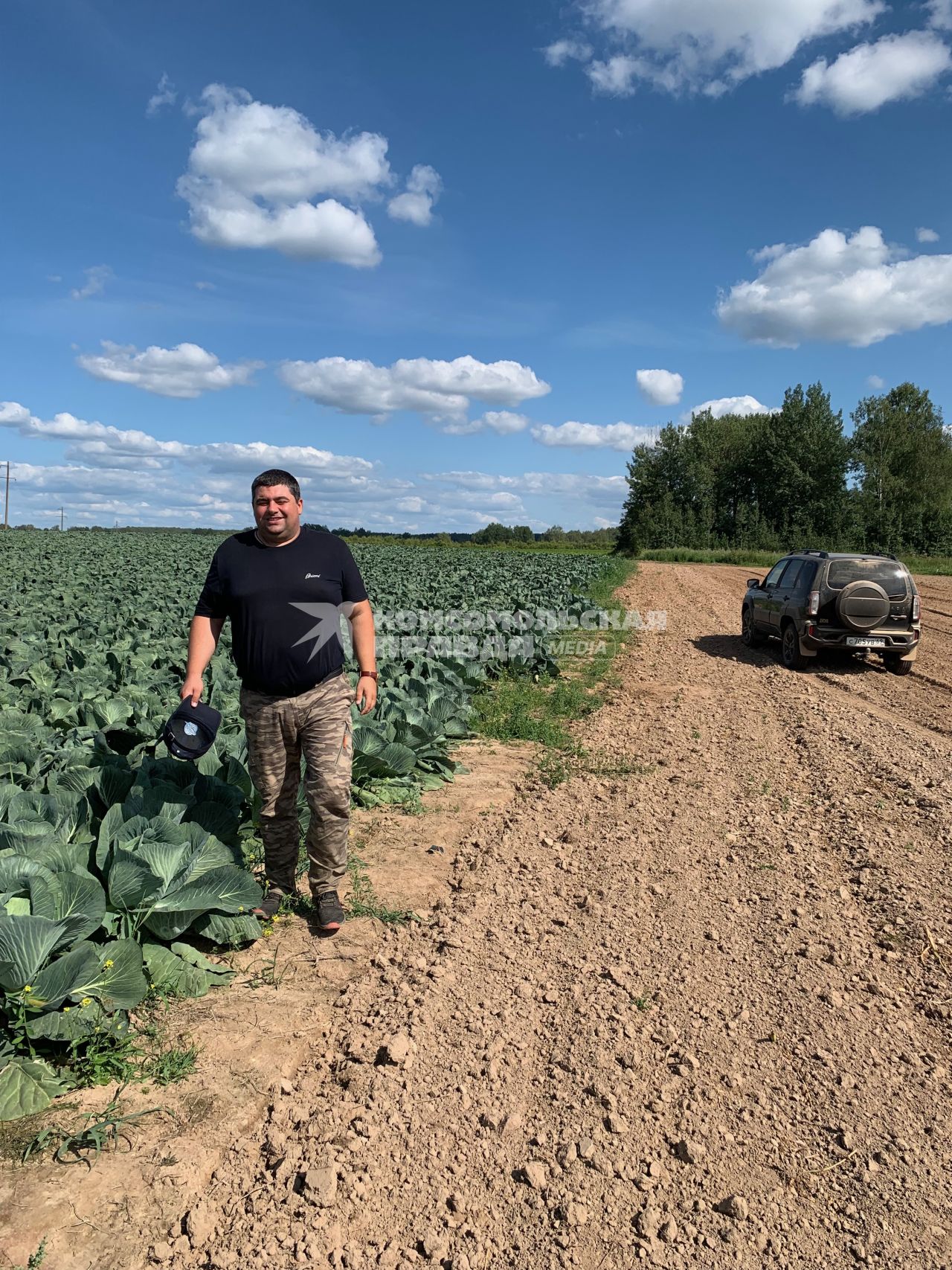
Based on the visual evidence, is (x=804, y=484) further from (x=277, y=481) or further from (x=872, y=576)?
(x=277, y=481)

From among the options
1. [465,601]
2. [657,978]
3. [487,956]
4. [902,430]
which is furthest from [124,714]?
[902,430]

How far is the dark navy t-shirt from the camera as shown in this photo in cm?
384

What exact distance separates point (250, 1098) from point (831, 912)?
10.4 ft

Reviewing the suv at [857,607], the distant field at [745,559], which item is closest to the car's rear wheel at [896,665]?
the suv at [857,607]

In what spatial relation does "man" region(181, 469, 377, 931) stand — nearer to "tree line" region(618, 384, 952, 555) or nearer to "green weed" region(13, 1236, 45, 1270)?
"green weed" region(13, 1236, 45, 1270)

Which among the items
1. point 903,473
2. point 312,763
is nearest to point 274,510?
point 312,763

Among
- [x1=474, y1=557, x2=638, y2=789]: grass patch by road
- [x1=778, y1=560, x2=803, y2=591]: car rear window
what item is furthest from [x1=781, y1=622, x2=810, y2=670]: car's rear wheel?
[x1=474, y1=557, x2=638, y2=789]: grass patch by road

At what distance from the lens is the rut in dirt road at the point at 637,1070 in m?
2.34

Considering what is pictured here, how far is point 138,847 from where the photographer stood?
351 centimetres

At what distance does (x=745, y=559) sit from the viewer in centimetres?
5031

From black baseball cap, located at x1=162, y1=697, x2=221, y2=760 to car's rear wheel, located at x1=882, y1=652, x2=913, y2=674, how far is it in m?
10.9

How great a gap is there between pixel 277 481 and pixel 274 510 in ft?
0.48

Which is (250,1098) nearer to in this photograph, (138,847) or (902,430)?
(138,847)

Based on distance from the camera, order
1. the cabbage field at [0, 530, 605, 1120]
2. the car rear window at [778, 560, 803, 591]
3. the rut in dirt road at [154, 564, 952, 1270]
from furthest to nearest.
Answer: the car rear window at [778, 560, 803, 591] < the cabbage field at [0, 530, 605, 1120] < the rut in dirt road at [154, 564, 952, 1270]
